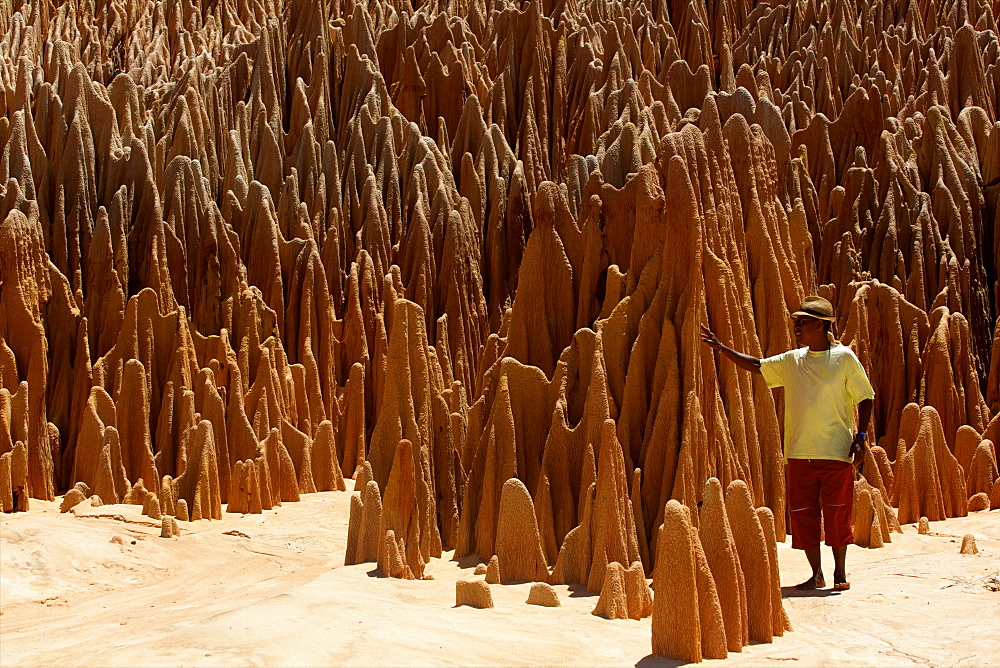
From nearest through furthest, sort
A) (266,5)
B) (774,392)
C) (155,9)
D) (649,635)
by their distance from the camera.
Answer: (649,635) → (774,392) → (155,9) → (266,5)

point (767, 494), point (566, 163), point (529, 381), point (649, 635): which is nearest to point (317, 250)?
point (566, 163)

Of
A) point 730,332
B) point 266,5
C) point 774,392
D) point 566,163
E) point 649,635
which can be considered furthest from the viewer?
point 266,5

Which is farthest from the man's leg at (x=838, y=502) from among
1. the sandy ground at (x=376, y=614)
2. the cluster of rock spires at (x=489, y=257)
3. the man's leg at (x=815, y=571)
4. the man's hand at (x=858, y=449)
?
the cluster of rock spires at (x=489, y=257)

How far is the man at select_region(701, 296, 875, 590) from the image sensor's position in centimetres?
729

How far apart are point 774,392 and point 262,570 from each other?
5867mm

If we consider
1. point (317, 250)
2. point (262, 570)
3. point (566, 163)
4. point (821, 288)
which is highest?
point (566, 163)

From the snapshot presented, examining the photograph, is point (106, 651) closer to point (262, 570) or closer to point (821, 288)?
point (262, 570)

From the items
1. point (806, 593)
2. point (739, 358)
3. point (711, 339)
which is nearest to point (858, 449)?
point (739, 358)

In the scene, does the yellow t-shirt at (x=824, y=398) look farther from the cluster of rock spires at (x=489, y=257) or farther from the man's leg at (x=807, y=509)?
the cluster of rock spires at (x=489, y=257)

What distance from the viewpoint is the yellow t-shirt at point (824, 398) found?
287 inches

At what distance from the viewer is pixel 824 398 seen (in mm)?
7293

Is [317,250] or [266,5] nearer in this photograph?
[317,250]

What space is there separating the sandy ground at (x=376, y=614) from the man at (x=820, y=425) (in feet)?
1.56

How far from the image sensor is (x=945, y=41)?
83.5 ft
